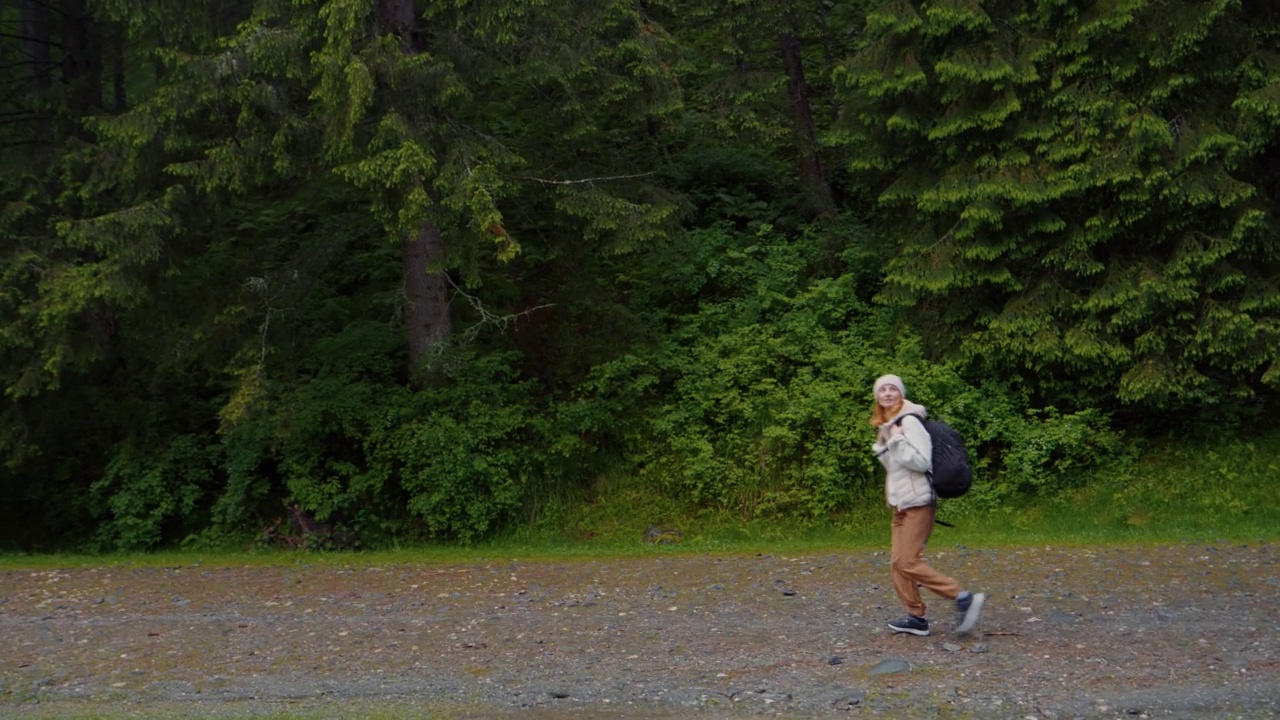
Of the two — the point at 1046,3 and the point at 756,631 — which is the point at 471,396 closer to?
the point at 756,631

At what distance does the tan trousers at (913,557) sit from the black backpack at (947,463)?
20 cm

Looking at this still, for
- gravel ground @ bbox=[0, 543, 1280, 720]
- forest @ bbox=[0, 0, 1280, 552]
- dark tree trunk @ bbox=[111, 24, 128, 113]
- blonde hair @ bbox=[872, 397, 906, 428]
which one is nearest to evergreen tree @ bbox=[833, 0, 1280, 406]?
forest @ bbox=[0, 0, 1280, 552]

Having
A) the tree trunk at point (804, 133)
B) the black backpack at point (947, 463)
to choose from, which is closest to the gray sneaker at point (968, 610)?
the black backpack at point (947, 463)

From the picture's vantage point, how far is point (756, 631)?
7809 millimetres

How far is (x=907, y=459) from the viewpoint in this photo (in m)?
6.90

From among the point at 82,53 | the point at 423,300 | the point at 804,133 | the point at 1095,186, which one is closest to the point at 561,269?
the point at 423,300

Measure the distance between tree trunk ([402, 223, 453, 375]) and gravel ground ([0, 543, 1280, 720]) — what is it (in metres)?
3.50

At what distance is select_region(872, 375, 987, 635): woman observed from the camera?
695 cm

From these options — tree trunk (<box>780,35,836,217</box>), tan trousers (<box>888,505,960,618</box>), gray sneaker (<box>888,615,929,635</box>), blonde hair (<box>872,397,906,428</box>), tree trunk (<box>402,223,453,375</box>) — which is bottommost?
gray sneaker (<box>888,615,929,635</box>)

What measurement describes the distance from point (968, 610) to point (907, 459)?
1.15 metres

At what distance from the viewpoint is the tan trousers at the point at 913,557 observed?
709cm

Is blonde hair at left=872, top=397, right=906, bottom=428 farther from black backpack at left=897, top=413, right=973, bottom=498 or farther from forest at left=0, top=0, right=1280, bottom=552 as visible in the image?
forest at left=0, top=0, right=1280, bottom=552

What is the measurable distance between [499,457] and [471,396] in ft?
2.82

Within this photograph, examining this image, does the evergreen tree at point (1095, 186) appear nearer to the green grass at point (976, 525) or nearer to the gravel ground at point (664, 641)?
the green grass at point (976, 525)
